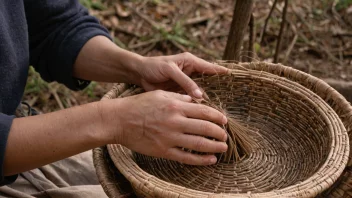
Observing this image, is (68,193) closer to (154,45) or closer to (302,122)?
(302,122)

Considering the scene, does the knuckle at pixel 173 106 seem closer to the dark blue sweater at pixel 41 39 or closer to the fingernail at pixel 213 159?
the fingernail at pixel 213 159

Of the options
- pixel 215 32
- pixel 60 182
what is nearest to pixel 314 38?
A: pixel 215 32

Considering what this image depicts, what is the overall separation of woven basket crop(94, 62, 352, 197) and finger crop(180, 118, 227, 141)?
0.41 ft

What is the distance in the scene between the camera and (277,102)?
1411mm

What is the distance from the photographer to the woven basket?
107cm

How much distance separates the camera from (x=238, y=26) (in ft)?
5.55

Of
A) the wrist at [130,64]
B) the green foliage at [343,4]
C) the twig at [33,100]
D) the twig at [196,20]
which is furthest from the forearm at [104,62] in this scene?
the green foliage at [343,4]

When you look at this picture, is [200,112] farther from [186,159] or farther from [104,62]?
[104,62]

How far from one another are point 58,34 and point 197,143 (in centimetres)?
64

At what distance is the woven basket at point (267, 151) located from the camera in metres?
1.07

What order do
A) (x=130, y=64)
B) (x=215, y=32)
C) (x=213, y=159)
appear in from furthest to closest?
(x=215, y=32), (x=130, y=64), (x=213, y=159)

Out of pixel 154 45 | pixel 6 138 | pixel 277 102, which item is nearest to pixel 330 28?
pixel 154 45

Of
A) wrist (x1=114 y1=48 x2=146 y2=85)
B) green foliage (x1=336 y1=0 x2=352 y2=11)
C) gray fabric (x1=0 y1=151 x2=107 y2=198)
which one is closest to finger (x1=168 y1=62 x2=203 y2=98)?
wrist (x1=114 y1=48 x2=146 y2=85)

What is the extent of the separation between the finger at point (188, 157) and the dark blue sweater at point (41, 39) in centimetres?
49
